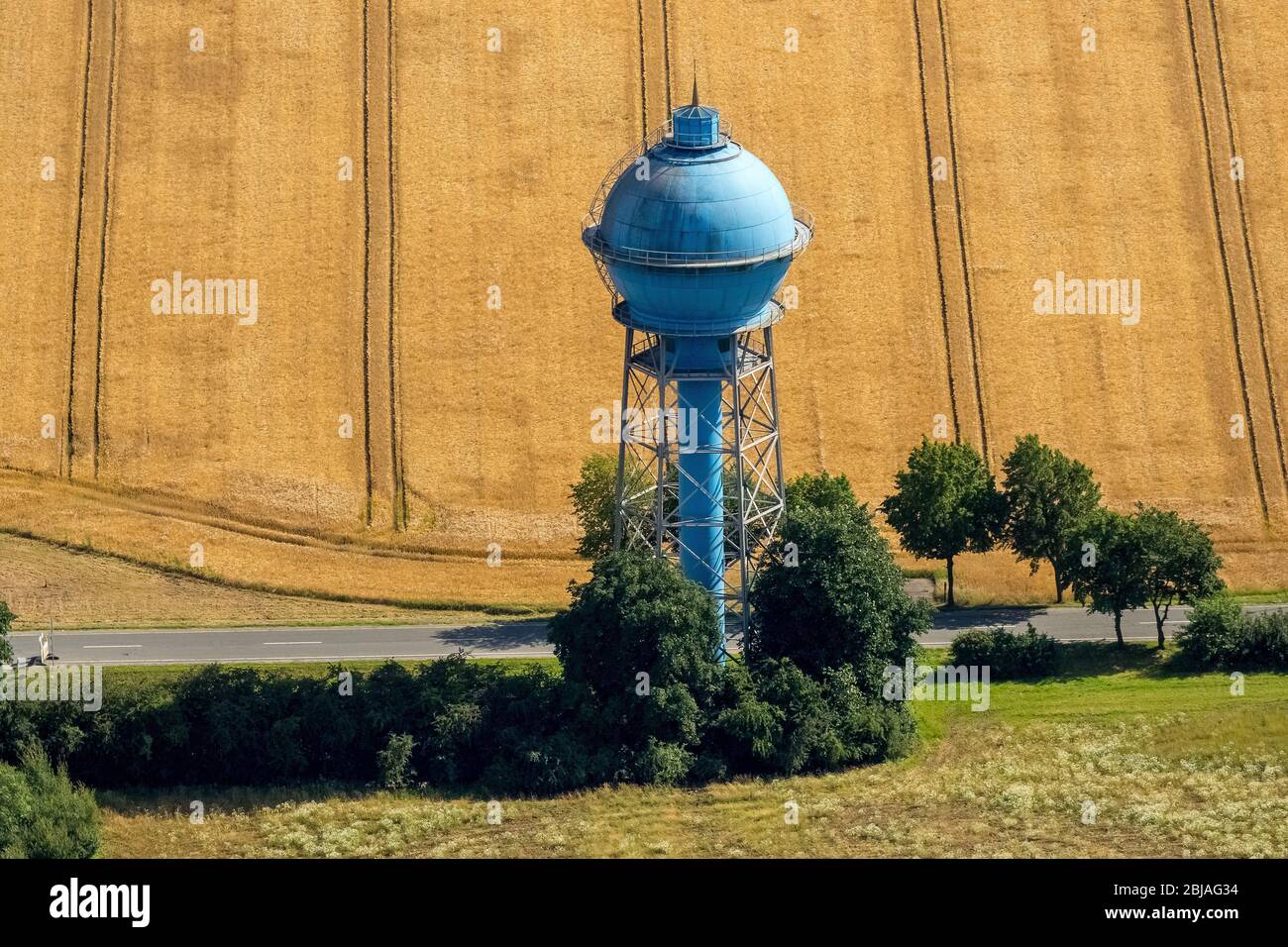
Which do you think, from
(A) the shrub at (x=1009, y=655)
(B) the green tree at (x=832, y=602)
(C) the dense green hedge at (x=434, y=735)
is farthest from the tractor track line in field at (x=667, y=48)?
(C) the dense green hedge at (x=434, y=735)

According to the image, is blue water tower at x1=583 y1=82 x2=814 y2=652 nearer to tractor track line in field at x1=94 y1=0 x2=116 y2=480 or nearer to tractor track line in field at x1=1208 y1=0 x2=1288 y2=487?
tractor track line in field at x1=94 y1=0 x2=116 y2=480

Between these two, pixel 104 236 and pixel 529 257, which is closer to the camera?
pixel 529 257

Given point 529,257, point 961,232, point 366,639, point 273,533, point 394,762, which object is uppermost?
point 961,232

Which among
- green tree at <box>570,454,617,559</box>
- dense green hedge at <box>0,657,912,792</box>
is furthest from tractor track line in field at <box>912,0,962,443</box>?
dense green hedge at <box>0,657,912,792</box>

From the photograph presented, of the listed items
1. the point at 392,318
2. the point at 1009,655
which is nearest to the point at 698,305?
the point at 1009,655

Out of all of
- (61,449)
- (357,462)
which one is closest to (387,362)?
(357,462)

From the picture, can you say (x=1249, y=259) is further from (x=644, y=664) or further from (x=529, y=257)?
(x=644, y=664)
